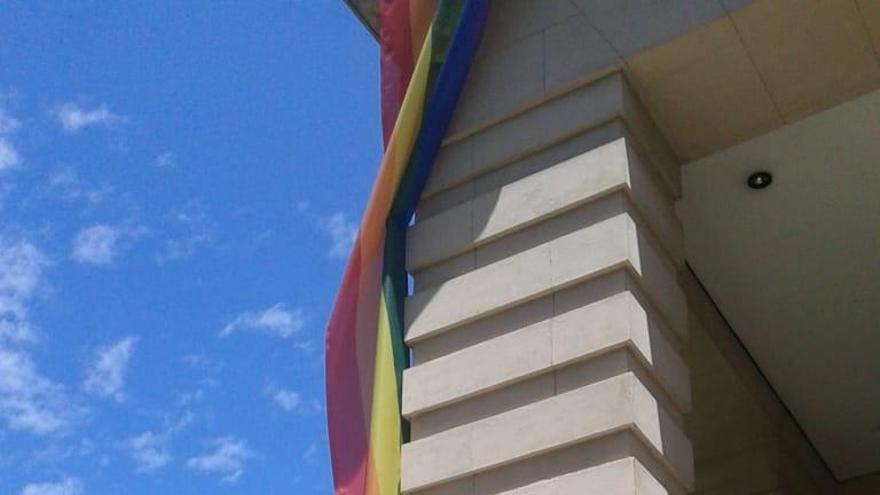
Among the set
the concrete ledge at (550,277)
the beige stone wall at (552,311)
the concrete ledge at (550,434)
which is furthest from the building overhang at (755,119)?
the concrete ledge at (550,434)

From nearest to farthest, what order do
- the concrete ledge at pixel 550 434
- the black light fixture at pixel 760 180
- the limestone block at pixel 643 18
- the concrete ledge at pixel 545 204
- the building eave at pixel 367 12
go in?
the concrete ledge at pixel 550 434
the concrete ledge at pixel 545 204
the limestone block at pixel 643 18
the black light fixture at pixel 760 180
the building eave at pixel 367 12

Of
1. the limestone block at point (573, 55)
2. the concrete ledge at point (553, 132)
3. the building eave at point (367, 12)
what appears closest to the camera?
the concrete ledge at point (553, 132)

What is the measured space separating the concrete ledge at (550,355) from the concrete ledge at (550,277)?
280 mm

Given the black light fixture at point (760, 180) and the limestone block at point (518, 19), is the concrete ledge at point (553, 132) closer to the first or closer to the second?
the limestone block at point (518, 19)

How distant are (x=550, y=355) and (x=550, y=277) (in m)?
0.73

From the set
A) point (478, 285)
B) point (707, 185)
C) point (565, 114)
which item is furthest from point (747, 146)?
point (478, 285)

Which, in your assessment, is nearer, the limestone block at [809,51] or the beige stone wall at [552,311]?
the beige stone wall at [552,311]

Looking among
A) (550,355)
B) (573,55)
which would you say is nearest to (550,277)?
(550,355)

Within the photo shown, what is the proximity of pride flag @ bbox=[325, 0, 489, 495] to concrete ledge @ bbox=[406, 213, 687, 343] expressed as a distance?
388mm

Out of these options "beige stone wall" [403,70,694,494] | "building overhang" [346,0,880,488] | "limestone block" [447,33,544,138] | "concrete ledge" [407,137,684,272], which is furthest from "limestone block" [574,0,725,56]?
"concrete ledge" [407,137,684,272]

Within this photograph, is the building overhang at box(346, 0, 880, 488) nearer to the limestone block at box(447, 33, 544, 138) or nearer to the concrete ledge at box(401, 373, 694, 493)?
the limestone block at box(447, 33, 544, 138)

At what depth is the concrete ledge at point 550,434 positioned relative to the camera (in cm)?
1070

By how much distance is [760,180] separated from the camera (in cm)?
1424

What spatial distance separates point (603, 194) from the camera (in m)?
11.8
